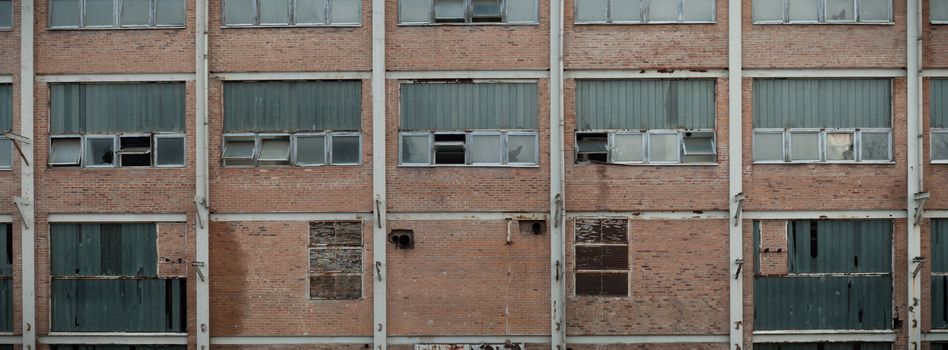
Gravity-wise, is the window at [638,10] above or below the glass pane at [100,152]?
above

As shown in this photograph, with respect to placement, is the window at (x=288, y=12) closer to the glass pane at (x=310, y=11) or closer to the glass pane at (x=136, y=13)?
the glass pane at (x=310, y=11)

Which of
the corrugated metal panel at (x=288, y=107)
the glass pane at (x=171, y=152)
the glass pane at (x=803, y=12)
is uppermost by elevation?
the glass pane at (x=803, y=12)

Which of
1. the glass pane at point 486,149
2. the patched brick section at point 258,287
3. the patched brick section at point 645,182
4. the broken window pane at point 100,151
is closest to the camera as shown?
the patched brick section at point 645,182

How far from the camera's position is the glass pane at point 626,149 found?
1196 centimetres

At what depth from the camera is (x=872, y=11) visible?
12039 millimetres

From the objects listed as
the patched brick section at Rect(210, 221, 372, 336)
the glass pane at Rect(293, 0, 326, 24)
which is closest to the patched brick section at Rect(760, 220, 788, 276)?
the patched brick section at Rect(210, 221, 372, 336)

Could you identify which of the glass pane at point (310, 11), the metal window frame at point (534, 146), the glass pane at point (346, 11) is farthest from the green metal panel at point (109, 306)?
the metal window frame at point (534, 146)

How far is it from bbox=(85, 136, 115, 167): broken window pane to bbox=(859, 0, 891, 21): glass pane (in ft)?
45.8

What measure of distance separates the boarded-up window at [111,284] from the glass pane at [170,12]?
3.77 metres

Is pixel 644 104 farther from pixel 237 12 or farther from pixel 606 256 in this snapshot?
pixel 237 12

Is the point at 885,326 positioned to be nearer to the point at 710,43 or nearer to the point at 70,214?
the point at 710,43

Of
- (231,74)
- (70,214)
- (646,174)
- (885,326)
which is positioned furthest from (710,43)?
(70,214)

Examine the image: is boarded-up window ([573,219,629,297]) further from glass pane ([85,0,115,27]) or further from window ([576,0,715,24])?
glass pane ([85,0,115,27])

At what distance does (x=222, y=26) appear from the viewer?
1196cm
